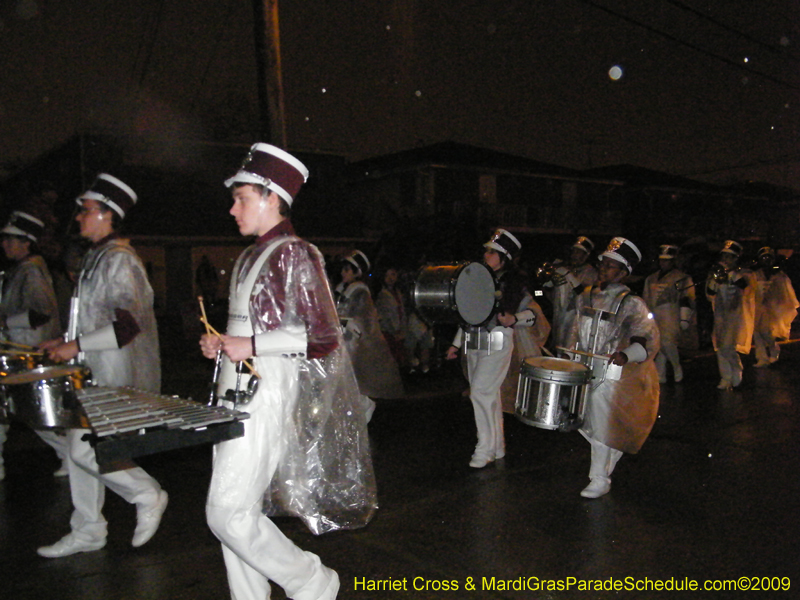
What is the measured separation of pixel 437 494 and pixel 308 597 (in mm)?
2419

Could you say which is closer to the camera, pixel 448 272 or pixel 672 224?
pixel 448 272

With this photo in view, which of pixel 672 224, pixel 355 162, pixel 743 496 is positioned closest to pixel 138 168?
pixel 355 162

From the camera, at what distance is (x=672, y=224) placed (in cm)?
3825

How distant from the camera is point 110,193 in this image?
432 centimetres

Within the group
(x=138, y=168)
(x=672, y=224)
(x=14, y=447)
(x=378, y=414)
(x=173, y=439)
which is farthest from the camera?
(x=672, y=224)

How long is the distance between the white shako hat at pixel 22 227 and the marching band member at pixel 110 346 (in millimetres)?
1751

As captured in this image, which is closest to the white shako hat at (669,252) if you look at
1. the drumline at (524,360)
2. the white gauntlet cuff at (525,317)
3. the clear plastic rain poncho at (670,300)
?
the clear plastic rain poncho at (670,300)

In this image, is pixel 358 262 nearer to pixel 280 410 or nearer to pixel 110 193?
pixel 110 193

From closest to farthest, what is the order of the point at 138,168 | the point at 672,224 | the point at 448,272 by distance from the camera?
the point at 448,272
the point at 138,168
the point at 672,224

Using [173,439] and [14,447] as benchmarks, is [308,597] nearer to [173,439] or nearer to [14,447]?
[173,439]

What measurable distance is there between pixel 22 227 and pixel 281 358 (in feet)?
12.6

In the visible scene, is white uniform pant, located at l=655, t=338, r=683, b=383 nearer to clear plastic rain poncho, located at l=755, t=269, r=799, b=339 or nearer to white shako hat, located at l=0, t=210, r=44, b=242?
clear plastic rain poncho, located at l=755, t=269, r=799, b=339

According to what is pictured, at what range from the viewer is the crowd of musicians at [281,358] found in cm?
296

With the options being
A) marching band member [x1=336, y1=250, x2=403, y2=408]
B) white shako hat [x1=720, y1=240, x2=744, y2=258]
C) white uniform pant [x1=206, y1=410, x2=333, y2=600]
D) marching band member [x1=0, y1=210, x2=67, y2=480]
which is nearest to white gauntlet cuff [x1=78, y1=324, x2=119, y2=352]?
white uniform pant [x1=206, y1=410, x2=333, y2=600]
